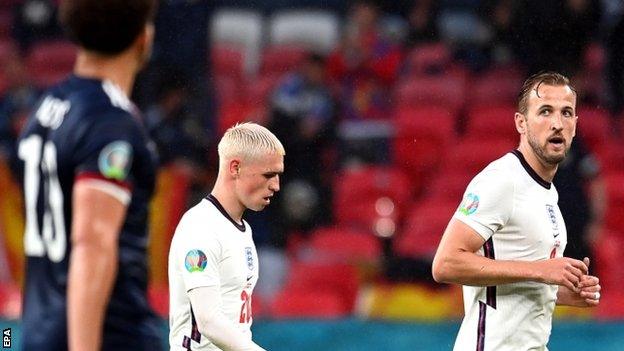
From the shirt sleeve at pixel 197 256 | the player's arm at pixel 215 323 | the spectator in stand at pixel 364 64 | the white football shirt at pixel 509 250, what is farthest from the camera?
the spectator in stand at pixel 364 64

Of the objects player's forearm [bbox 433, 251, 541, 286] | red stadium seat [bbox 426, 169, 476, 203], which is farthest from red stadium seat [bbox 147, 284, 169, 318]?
player's forearm [bbox 433, 251, 541, 286]

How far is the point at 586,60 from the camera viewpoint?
39.6ft

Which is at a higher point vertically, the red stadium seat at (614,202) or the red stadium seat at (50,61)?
the red stadium seat at (50,61)

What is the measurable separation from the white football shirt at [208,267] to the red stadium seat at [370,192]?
6511 mm

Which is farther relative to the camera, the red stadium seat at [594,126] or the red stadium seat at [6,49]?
the red stadium seat at [6,49]

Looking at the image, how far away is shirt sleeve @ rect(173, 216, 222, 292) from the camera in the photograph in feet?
14.8

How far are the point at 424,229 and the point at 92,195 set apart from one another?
8.15 meters

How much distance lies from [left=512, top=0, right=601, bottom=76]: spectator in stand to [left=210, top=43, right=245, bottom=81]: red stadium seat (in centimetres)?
276

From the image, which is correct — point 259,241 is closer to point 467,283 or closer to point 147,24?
point 467,283

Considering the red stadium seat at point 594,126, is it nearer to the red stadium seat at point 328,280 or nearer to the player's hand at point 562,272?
the red stadium seat at point 328,280

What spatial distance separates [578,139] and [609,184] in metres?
0.62

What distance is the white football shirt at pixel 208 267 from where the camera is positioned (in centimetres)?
457

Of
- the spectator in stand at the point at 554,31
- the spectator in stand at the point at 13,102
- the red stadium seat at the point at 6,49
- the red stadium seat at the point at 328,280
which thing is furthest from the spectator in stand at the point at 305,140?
the red stadium seat at the point at 6,49

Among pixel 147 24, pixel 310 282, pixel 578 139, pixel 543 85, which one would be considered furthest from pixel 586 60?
pixel 147 24
